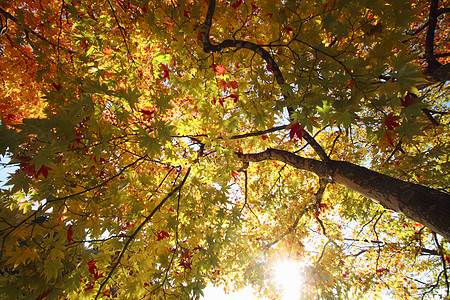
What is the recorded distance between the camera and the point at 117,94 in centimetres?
156

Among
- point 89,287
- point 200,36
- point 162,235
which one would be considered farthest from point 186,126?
point 89,287

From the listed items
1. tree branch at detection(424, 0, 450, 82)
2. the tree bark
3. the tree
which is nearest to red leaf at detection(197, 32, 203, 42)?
the tree

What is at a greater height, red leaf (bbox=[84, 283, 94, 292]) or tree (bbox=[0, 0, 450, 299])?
tree (bbox=[0, 0, 450, 299])

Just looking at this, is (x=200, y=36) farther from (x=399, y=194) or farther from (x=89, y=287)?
(x=89, y=287)

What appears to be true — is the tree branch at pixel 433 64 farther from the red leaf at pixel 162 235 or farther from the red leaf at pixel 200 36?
the red leaf at pixel 162 235

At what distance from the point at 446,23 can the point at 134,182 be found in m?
9.19

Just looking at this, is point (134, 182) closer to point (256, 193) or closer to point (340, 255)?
point (256, 193)

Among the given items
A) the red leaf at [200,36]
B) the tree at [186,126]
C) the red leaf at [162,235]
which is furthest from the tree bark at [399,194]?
the red leaf at [162,235]

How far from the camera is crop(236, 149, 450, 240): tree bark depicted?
141 cm

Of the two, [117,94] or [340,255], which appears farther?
[340,255]

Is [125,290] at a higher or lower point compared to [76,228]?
lower

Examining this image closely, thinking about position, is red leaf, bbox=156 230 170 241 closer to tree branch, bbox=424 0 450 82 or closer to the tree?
the tree

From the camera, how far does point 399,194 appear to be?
168cm

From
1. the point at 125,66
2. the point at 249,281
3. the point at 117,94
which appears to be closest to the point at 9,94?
the point at 125,66
